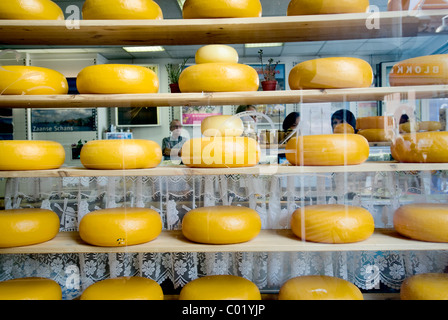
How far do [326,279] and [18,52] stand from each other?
1721 millimetres

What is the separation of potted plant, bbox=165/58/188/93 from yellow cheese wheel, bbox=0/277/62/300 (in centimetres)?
99

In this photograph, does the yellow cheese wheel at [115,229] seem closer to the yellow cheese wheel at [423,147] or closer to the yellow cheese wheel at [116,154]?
the yellow cheese wheel at [116,154]

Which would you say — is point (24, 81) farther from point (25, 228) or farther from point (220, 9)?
point (220, 9)

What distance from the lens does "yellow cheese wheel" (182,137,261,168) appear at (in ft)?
3.71

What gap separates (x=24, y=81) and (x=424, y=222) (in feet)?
5.51

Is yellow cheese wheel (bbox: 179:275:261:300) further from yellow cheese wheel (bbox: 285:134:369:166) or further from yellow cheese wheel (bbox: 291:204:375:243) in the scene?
yellow cheese wheel (bbox: 285:134:369:166)

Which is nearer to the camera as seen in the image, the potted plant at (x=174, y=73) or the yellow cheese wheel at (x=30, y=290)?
Result: the yellow cheese wheel at (x=30, y=290)

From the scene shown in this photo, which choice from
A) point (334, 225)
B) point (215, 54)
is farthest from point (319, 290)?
point (215, 54)

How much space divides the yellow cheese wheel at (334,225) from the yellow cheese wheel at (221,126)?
0.46 meters

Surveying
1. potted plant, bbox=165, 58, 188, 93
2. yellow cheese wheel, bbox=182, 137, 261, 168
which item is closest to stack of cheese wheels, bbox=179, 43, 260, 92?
potted plant, bbox=165, 58, 188, 93

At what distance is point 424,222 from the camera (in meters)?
1.11

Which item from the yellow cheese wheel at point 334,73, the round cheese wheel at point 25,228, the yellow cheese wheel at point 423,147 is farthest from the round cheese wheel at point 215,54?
the round cheese wheel at point 25,228

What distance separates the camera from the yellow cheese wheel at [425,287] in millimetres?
1070
